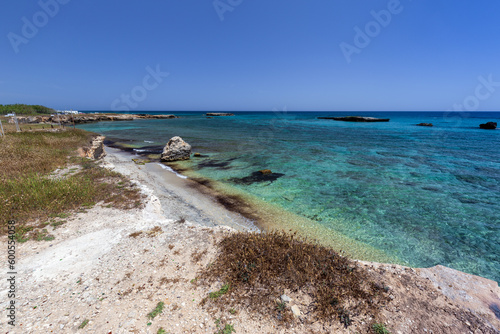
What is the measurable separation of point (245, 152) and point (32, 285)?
26043 mm

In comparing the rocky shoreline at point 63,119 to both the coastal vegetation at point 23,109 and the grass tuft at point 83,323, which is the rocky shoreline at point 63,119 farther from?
the grass tuft at point 83,323

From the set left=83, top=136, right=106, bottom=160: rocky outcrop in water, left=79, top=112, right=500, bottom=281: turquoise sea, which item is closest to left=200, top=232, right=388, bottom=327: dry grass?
left=79, top=112, right=500, bottom=281: turquoise sea

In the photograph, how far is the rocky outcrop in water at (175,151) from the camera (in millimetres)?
24891

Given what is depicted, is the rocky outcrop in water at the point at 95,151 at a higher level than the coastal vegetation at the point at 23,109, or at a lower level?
lower

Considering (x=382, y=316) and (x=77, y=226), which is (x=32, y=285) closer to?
(x=77, y=226)

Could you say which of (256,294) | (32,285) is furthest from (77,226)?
(256,294)

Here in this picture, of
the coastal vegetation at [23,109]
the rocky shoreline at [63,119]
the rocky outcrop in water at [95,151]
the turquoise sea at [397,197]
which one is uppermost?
the coastal vegetation at [23,109]

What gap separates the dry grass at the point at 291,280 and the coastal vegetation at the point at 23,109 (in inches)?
3465

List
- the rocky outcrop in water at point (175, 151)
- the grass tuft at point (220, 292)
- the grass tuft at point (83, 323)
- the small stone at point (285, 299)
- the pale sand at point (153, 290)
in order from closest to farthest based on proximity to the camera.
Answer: the grass tuft at point (83, 323) → the pale sand at point (153, 290) → the small stone at point (285, 299) → the grass tuft at point (220, 292) → the rocky outcrop in water at point (175, 151)

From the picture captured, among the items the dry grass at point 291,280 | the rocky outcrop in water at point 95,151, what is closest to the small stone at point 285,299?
the dry grass at point 291,280

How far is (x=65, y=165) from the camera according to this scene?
17891mm

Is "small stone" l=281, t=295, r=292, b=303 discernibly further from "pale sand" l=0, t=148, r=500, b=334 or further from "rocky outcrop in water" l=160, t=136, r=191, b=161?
"rocky outcrop in water" l=160, t=136, r=191, b=161

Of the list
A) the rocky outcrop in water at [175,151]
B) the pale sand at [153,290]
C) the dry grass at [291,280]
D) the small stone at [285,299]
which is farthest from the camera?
the rocky outcrop in water at [175,151]

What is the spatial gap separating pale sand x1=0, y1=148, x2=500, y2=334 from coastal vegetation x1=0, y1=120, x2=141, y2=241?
4.24 ft
